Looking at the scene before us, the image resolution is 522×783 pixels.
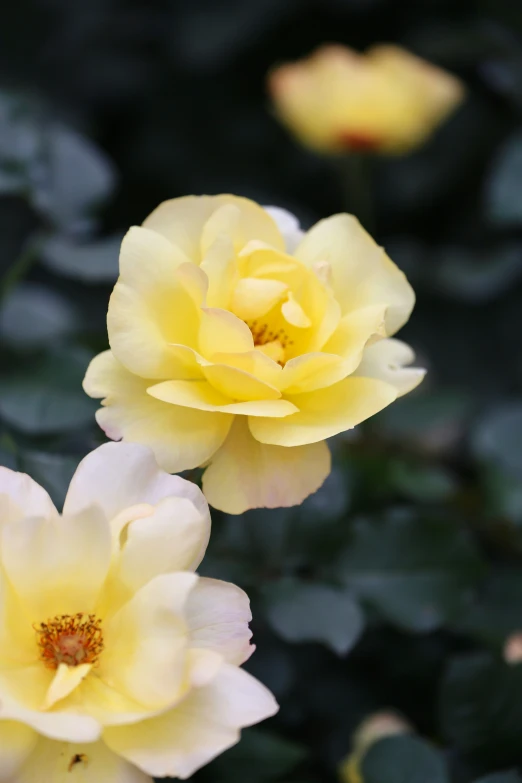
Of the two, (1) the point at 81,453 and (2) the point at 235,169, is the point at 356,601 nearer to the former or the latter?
(1) the point at 81,453

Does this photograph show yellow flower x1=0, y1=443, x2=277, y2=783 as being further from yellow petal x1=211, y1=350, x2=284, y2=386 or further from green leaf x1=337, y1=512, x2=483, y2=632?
green leaf x1=337, y1=512, x2=483, y2=632

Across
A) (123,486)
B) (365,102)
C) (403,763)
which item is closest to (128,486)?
(123,486)

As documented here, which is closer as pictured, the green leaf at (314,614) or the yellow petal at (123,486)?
the yellow petal at (123,486)

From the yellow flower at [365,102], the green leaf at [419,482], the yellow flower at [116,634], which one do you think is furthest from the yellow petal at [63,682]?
the yellow flower at [365,102]

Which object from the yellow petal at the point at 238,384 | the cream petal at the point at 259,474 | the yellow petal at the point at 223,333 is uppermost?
the yellow petal at the point at 223,333

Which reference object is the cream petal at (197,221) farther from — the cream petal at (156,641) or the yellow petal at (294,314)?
the cream petal at (156,641)

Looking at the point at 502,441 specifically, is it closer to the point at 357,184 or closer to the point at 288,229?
the point at 288,229

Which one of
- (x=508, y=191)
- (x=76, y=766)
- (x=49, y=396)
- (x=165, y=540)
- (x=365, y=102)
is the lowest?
(x=76, y=766)
